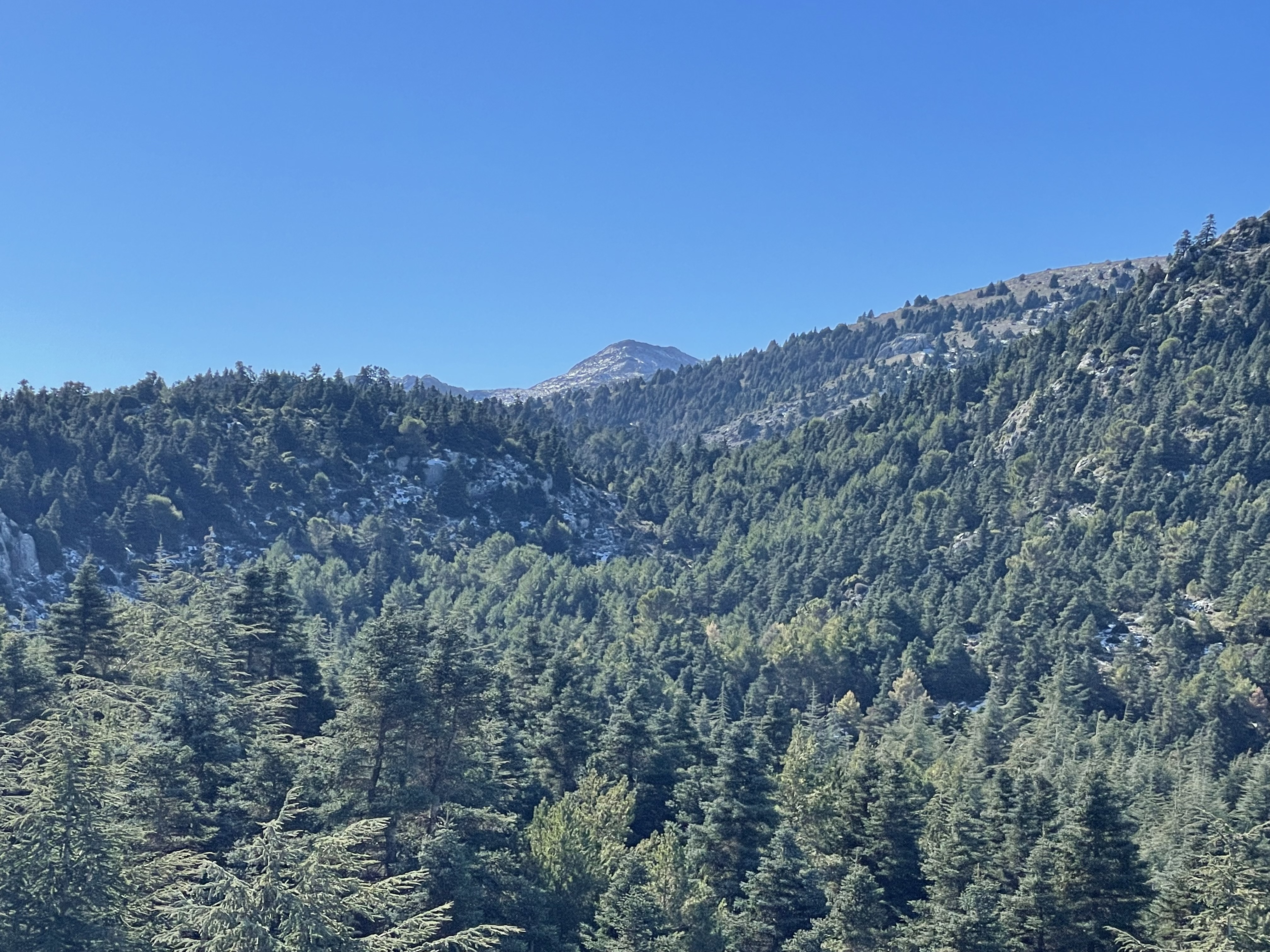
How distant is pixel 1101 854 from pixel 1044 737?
68752mm

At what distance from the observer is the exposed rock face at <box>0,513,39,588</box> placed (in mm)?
131500

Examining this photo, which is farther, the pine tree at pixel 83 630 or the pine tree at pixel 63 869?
the pine tree at pixel 83 630

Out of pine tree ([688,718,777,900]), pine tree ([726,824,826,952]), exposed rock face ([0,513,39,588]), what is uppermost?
exposed rock face ([0,513,39,588])

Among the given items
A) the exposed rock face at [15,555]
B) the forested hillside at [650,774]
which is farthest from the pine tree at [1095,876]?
the exposed rock face at [15,555]

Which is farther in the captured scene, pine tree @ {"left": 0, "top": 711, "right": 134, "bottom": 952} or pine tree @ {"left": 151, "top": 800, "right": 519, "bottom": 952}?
pine tree @ {"left": 0, "top": 711, "right": 134, "bottom": 952}

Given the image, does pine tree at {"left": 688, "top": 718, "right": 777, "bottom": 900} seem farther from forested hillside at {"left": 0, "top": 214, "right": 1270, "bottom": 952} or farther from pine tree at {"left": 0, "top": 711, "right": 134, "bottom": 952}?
pine tree at {"left": 0, "top": 711, "right": 134, "bottom": 952}

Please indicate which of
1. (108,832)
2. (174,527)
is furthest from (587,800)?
(174,527)

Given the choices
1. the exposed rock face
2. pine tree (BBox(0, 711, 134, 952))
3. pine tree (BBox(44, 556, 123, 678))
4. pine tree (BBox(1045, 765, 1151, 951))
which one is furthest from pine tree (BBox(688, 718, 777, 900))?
the exposed rock face

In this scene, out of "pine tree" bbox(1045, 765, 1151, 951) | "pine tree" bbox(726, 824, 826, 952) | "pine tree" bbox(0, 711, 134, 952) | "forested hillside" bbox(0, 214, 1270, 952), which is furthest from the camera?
"pine tree" bbox(726, 824, 826, 952)

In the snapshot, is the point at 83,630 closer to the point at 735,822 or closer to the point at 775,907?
the point at 735,822

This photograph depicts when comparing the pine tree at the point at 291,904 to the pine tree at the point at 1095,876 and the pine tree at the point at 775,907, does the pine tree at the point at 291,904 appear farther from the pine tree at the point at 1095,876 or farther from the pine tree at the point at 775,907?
the pine tree at the point at 1095,876

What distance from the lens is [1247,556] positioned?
136000mm

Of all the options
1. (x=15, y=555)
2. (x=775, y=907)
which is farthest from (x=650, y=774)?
(x=15, y=555)

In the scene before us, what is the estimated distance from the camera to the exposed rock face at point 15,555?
132 metres
